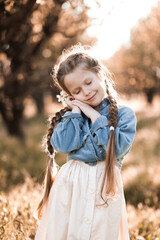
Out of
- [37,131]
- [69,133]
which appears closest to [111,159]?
[69,133]

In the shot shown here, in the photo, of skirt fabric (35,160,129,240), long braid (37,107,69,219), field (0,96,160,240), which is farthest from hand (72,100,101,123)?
field (0,96,160,240)

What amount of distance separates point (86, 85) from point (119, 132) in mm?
488

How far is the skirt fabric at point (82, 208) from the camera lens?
2326 millimetres

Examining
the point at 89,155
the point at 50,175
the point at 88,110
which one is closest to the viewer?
the point at 89,155

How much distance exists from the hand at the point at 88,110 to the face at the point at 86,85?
0.12 feet

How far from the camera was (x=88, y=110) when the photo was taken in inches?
95.3

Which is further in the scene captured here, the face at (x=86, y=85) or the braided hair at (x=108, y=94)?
the face at (x=86, y=85)

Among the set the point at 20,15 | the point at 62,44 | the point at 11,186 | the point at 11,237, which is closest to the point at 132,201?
the point at 11,186

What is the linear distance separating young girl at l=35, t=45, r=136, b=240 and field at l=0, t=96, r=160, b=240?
51 centimetres

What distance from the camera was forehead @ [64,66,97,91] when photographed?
2.39 metres

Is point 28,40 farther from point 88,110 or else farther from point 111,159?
point 111,159

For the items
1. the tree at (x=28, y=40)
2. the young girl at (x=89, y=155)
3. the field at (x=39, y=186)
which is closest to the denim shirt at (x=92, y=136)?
the young girl at (x=89, y=155)

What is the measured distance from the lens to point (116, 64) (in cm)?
1806

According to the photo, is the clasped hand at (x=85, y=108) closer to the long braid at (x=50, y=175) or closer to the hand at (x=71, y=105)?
the hand at (x=71, y=105)
